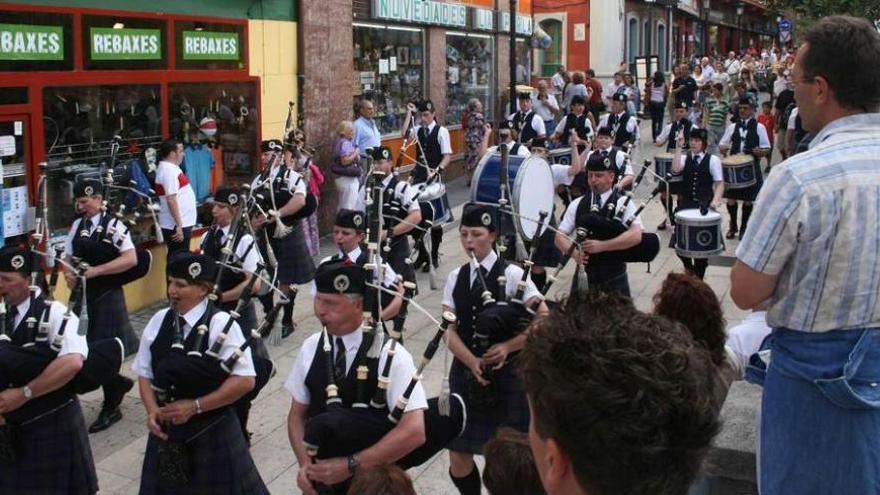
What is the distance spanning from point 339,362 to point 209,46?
749 cm

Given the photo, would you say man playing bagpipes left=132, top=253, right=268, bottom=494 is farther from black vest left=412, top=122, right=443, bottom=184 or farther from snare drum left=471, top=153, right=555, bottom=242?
black vest left=412, top=122, right=443, bottom=184

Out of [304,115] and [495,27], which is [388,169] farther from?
[495,27]

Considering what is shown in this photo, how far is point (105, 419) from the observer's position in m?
6.74

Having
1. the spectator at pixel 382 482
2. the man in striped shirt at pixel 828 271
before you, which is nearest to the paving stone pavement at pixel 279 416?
the spectator at pixel 382 482

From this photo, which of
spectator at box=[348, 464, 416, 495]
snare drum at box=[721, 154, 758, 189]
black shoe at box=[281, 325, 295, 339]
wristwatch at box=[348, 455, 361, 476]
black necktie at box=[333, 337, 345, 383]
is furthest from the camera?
snare drum at box=[721, 154, 758, 189]

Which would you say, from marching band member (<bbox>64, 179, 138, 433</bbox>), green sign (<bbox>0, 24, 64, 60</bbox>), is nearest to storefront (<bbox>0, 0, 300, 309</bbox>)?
green sign (<bbox>0, 24, 64, 60</bbox>)

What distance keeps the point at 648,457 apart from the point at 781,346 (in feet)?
4.00

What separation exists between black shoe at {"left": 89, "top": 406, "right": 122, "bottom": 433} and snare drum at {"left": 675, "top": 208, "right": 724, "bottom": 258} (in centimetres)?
545

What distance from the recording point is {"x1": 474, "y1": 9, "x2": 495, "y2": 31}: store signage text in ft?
59.7

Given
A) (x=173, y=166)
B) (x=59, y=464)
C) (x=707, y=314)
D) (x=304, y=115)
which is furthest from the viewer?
(x=304, y=115)

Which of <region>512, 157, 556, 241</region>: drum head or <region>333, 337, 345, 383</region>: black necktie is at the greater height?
<region>512, 157, 556, 241</region>: drum head

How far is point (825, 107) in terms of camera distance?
2582mm

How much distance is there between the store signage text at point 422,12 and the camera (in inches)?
574

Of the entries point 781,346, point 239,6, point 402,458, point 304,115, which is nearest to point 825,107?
point 781,346
